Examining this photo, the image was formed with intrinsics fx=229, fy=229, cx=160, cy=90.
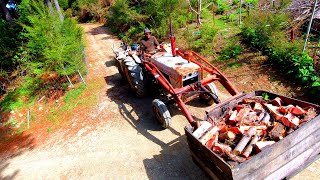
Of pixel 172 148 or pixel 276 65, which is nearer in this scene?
pixel 172 148

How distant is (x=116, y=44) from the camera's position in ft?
49.1

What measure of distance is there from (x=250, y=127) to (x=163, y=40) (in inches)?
403

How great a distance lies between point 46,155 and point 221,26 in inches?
435

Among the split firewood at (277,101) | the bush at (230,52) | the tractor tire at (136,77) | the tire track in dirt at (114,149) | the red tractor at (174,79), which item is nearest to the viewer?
the split firewood at (277,101)

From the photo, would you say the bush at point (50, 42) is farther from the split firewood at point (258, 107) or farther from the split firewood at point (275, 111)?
the split firewood at point (275, 111)

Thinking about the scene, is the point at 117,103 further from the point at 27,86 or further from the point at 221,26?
the point at 221,26

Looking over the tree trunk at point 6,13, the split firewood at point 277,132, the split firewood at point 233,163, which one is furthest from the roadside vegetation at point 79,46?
the split firewood at point 233,163

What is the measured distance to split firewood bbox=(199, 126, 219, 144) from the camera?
4080 millimetres

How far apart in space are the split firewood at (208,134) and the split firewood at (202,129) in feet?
0.19

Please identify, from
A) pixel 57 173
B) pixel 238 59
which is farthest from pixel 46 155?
pixel 238 59

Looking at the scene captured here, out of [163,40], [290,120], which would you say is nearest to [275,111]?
[290,120]

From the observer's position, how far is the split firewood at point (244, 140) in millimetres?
3705

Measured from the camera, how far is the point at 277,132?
3.91 m

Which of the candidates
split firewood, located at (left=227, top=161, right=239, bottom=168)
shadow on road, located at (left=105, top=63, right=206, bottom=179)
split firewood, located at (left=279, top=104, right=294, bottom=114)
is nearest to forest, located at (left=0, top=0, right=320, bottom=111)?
split firewood, located at (left=279, top=104, right=294, bottom=114)
